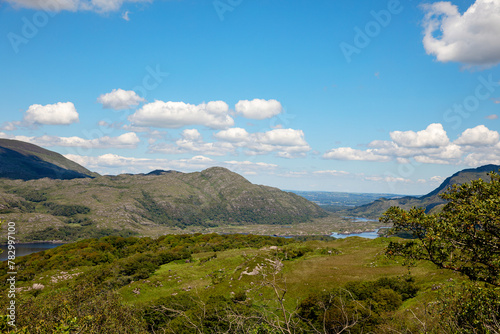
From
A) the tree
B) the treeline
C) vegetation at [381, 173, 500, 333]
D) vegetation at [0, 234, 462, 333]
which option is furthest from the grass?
the tree

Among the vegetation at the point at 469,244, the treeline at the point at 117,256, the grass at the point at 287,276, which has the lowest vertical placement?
the treeline at the point at 117,256

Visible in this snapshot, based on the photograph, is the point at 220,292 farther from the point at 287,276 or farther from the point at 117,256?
the point at 117,256

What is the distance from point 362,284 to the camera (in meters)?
36.4

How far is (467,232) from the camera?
52.6ft

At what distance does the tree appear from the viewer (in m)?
15.0

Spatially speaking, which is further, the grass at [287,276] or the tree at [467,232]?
the grass at [287,276]

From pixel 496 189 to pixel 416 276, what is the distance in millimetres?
29688

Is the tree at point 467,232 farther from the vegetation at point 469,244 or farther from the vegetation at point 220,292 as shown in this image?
the vegetation at point 220,292

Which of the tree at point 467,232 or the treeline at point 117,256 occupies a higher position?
the tree at point 467,232

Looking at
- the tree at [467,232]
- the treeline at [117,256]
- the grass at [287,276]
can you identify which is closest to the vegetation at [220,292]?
the grass at [287,276]

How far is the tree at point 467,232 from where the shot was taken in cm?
1497

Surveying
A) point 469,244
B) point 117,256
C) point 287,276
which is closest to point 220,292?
point 287,276

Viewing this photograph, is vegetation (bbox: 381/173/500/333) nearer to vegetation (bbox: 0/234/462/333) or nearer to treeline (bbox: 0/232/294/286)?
vegetation (bbox: 0/234/462/333)

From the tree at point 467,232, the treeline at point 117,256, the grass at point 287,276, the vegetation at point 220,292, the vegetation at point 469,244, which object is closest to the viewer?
the vegetation at point 469,244
